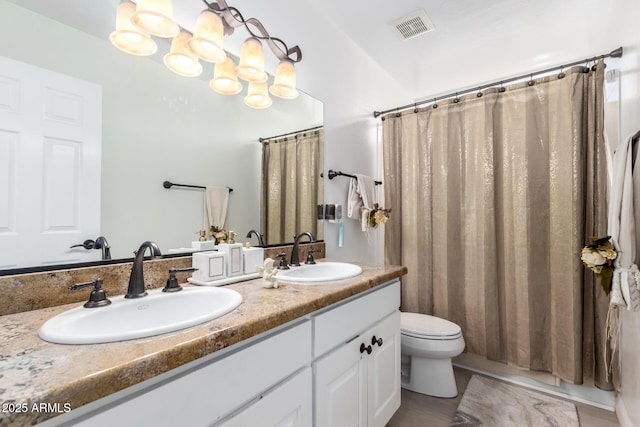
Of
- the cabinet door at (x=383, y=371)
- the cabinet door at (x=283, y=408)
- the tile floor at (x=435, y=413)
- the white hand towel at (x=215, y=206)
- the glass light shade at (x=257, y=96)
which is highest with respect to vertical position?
the glass light shade at (x=257, y=96)

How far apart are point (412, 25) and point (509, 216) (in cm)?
149

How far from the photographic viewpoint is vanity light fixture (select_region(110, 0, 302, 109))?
3.24ft

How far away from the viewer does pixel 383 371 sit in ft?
4.54

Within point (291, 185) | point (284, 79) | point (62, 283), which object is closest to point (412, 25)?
point (284, 79)

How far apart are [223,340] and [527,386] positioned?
2263 mm

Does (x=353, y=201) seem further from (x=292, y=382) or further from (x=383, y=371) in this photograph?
(x=292, y=382)

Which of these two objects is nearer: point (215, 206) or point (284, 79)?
point (215, 206)

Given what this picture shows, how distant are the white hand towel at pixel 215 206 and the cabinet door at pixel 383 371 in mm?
834

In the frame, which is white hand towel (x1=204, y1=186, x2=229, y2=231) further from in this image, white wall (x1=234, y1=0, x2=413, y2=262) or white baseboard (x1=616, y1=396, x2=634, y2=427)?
white baseboard (x1=616, y1=396, x2=634, y2=427)

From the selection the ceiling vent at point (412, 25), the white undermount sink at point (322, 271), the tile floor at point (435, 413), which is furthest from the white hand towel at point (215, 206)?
the ceiling vent at point (412, 25)

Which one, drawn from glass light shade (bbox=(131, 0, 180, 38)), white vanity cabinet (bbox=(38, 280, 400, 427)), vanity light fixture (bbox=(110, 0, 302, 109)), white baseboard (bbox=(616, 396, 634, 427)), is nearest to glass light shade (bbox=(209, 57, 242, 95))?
vanity light fixture (bbox=(110, 0, 302, 109))

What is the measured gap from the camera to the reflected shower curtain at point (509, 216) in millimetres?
1736

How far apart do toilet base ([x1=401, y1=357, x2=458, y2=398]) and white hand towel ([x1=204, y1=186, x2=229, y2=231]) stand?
156 cm

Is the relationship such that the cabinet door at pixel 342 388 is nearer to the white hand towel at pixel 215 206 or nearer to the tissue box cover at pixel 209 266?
the tissue box cover at pixel 209 266
